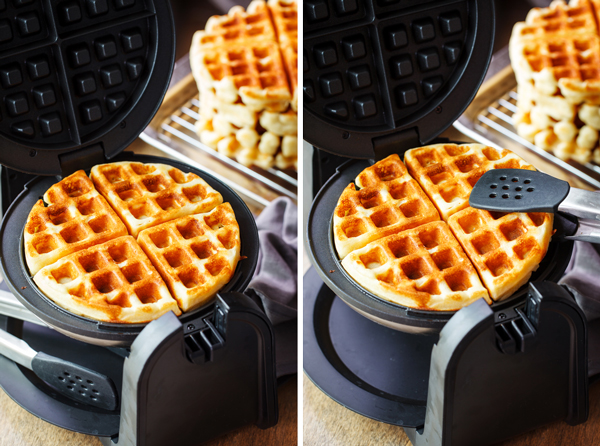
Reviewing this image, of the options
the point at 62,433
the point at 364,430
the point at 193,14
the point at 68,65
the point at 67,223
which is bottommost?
the point at 364,430

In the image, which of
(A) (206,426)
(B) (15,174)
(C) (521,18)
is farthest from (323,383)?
(C) (521,18)

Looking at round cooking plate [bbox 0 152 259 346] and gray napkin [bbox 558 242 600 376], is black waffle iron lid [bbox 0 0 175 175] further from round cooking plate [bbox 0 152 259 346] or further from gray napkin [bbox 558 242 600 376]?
gray napkin [bbox 558 242 600 376]

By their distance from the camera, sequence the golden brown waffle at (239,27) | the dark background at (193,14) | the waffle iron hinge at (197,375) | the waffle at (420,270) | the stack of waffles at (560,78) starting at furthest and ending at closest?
1. the dark background at (193,14)
2. the golden brown waffle at (239,27)
3. the stack of waffles at (560,78)
4. the waffle at (420,270)
5. the waffle iron hinge at (197,375)

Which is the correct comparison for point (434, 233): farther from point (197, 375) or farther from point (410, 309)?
point (197, 375)

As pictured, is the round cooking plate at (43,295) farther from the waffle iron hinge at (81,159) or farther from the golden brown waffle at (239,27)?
the golden brown waffle at (239,27)

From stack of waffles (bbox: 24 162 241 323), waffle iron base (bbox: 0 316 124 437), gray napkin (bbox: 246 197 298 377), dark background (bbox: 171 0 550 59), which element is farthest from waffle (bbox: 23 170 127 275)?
dark background (bbox: 171 0 550 59)

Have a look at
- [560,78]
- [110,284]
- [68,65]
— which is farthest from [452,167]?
[68,65]

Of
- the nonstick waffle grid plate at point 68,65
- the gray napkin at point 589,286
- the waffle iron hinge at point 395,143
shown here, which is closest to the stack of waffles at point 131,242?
the nonstick waffle grid plate at point 68,65
